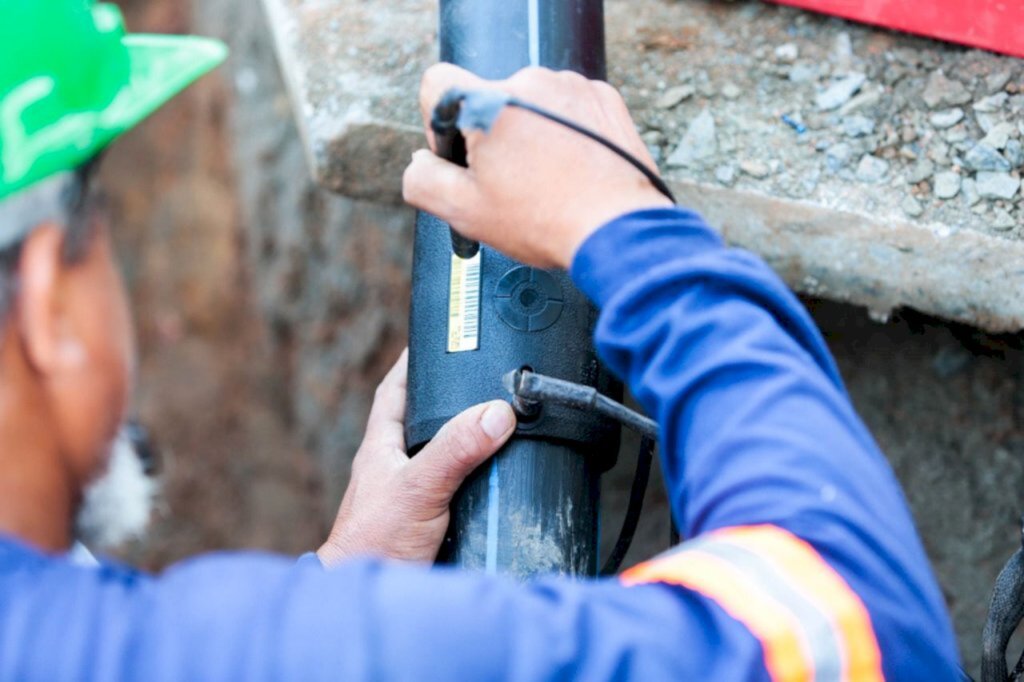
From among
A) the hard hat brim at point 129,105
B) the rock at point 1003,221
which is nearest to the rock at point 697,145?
the rock at point 1003,221

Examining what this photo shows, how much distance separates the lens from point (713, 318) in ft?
2.56

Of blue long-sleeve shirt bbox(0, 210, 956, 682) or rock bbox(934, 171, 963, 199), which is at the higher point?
blue long-sleeve shirt bbox(0, 210, 956, 682)

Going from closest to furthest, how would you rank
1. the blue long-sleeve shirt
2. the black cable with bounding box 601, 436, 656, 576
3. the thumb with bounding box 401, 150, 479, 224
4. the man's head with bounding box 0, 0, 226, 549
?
the blue long-sleeve shirt < the man's head with bounding box 0, 0, 226, 549 < the thumb with bounding box 401, 150, 479, 224 < the black cable with bounding box 601, 436, 656, 576

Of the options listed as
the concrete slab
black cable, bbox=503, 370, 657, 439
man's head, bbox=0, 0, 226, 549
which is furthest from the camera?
the concrete slab

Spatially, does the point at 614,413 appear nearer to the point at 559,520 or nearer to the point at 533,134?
the point at 559,520

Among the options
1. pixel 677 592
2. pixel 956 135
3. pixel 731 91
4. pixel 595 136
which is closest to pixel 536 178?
pixel 595 136

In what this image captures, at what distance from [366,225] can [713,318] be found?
1769mm

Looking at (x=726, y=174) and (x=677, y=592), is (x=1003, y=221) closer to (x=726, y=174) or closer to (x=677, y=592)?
(x=726, y=174)

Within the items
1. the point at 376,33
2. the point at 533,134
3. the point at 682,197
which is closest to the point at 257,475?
the point at 376,33

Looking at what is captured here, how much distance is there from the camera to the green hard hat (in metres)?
0.79

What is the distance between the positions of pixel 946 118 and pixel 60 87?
1046mm

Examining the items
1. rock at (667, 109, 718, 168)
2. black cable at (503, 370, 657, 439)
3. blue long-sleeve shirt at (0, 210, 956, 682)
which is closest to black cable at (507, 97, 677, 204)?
blue long-sleeve shirt at (0, 210, 956, 682)

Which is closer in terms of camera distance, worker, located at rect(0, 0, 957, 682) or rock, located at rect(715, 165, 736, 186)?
worker, located at rect(0, 0, 957, 682)

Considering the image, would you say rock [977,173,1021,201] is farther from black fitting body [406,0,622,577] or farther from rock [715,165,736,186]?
black fitting body [406,0,622,577]
